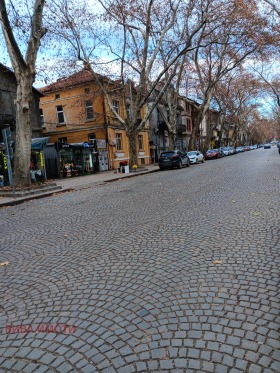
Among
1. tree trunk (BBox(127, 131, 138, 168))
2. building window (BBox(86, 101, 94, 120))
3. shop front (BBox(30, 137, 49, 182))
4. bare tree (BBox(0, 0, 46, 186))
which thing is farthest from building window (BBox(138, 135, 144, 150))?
bare tree (BBox(0, 0, 46, 186))

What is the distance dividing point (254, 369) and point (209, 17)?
74.3 ft

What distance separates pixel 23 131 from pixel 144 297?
1243cm

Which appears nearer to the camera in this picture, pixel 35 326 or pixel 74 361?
pixel 74 361

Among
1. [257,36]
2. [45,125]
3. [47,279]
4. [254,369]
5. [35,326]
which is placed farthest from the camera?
[45,125]

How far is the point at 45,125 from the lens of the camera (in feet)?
105

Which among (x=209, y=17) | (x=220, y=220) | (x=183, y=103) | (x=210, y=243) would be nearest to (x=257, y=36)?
(x=209, y=17)

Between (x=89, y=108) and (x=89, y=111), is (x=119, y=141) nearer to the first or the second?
(x=89, y=111)

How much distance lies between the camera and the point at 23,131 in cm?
1373

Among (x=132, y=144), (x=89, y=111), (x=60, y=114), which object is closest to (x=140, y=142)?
(x=89, y=111)

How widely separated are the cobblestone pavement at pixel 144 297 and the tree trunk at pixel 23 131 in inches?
326

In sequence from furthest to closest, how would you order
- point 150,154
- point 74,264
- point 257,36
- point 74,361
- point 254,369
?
point 150,154, point 257,36, point 74,264, point 74,361, point 254,369

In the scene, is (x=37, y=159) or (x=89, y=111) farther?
(x=89, y=111)

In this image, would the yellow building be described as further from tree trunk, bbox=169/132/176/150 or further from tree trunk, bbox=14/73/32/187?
tree trunk, bbox=14/73/32/187

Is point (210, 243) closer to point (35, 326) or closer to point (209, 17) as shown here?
point (35, 326)
